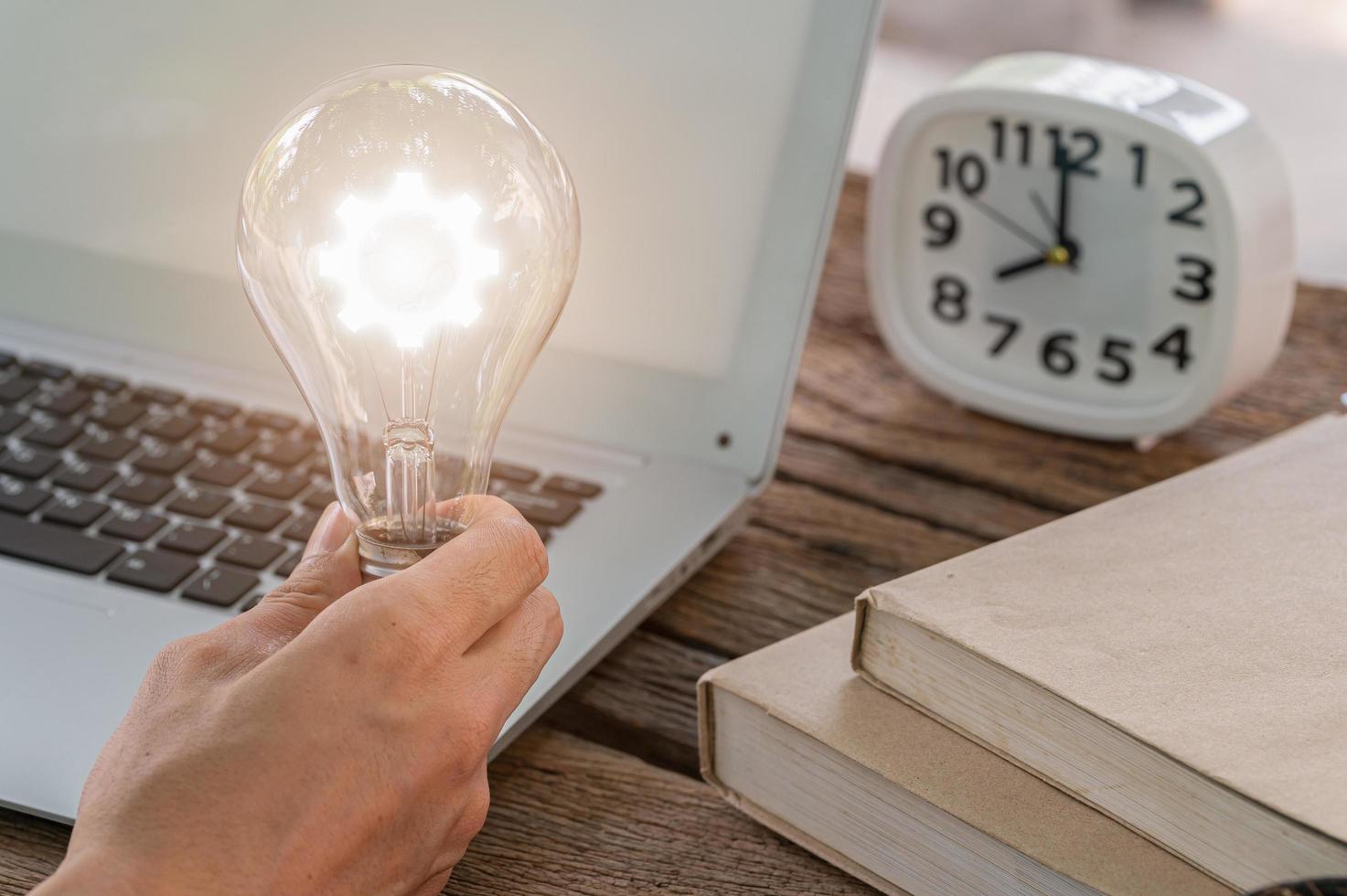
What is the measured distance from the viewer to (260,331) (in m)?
0.74

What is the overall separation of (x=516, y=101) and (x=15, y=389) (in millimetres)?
317

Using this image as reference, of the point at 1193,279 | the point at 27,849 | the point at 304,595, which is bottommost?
the point at 27,849

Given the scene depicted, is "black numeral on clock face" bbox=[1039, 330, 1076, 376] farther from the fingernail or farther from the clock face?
the fingernail

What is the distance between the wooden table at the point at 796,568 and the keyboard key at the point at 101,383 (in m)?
0.33

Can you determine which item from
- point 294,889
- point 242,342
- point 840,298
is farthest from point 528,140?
point 840,298

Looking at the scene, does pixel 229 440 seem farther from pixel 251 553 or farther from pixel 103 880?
pixel 103 880

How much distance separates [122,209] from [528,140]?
1.36 feet

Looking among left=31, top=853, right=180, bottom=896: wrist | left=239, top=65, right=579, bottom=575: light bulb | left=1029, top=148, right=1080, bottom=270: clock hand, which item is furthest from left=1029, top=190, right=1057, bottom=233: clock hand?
left=31, top=853, right=180, bottom=896: wrist

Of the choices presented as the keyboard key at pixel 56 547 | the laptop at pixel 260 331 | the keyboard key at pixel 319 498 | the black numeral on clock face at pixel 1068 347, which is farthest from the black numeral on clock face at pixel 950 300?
the keyboard key at pixel 56 547

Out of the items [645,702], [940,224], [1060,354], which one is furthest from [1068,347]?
[645,702]

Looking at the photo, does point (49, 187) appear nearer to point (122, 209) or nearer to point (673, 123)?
point (122, 209)

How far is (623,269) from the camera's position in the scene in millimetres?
698

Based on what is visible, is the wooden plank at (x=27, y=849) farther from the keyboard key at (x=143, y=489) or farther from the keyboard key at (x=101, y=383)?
A: the keyboard key at (x=101, y=383)

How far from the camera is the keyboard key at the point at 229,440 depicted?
0.66 meters
